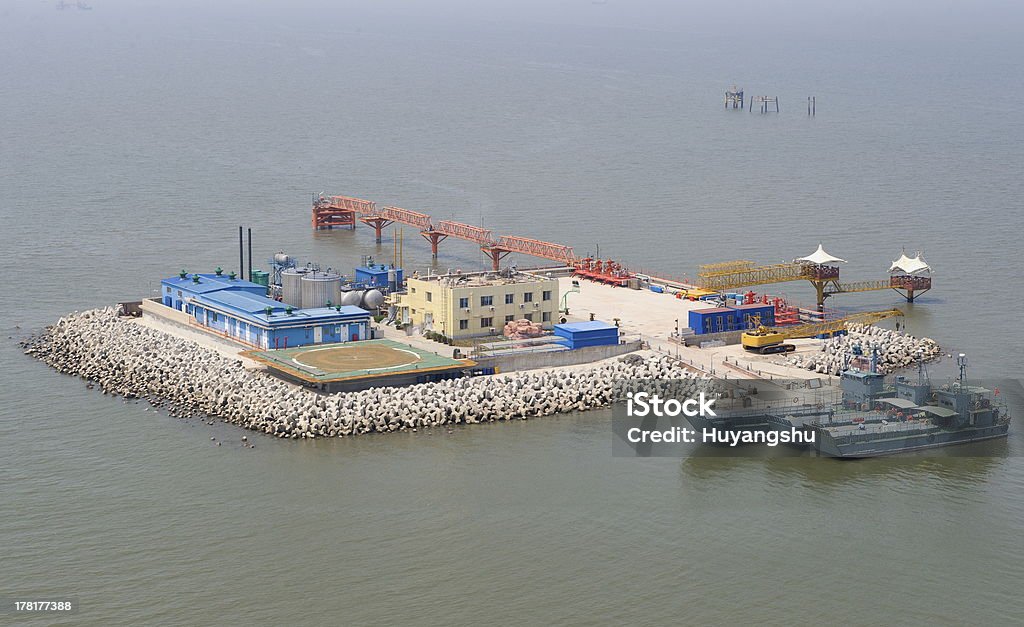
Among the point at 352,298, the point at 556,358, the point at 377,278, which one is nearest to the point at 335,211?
the point at 377,278

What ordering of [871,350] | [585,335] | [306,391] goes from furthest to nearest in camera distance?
[871,350] < [585,335] < [306,391]

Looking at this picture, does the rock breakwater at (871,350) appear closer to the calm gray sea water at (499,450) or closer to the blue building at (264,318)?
the calm gray sea water at (499,450)

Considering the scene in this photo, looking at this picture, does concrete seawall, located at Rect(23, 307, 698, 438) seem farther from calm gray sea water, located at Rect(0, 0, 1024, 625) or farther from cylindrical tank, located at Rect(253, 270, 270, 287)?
cylindrical tank, located at Rect(253, 270, 270, 287)

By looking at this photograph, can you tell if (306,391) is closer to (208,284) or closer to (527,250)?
(208,284)

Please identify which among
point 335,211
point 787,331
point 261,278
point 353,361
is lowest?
point 353,361

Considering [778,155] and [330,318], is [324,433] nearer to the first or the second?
[330,318]

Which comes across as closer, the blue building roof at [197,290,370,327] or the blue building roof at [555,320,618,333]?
the blue building roof at [555,320,618,333]

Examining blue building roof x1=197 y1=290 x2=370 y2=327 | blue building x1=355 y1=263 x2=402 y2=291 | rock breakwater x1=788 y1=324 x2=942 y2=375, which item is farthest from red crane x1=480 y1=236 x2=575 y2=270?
rock breakwater x1=788 y1=324 x2=942 y2=375
